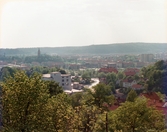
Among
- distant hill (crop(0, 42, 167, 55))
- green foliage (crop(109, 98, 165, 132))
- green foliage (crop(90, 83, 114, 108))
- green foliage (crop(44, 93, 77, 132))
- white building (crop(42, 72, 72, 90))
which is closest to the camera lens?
green foliage (crop(44, 93, 77, 132))

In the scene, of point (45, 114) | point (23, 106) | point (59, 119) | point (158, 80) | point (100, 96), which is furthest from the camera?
Result: point (158, 80)

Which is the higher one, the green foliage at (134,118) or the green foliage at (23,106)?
the green foliage at (23,106)

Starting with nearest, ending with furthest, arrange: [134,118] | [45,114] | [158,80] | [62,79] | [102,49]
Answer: [45,114]
[134,118]
[158,80]
[62,79]
[102,49]

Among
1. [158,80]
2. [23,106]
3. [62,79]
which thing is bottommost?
[62,79]

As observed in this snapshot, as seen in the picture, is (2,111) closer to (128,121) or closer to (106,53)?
(128,121)

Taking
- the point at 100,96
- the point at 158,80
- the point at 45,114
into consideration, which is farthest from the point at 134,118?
the point at 158,80

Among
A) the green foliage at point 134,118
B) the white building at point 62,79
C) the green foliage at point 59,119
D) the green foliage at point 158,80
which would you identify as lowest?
the white building at point 62,79

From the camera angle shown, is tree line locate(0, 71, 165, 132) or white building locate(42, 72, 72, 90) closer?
tree line locate(0, 71, 165, 132)

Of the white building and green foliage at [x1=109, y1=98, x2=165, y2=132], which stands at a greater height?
green foliage at [x1=109, y1=98, x2=165, y2=132]

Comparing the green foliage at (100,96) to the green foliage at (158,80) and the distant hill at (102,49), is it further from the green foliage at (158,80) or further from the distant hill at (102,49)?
the distant hill at (102,49)

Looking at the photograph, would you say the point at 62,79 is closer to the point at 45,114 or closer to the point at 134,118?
the point at 134,118

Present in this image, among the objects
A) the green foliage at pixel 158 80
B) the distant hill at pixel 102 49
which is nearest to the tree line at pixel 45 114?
the green foliage at pixel 158 80

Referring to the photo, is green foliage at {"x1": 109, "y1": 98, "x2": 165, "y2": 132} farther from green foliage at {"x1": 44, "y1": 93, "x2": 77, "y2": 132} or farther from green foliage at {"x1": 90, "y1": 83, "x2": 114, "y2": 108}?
green foliage at {"x1": 90, "y1": 83, "x2": 114, "y2": 108}

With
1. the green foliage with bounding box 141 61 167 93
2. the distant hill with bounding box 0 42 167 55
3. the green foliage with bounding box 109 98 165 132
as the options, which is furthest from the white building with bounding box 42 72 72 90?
the distant hill with bounding box 0 42 167 55
